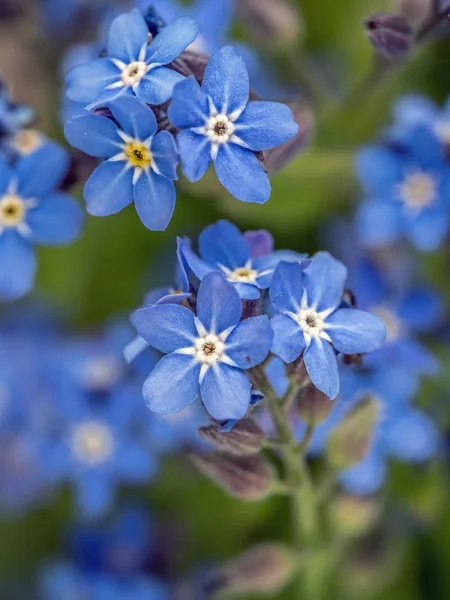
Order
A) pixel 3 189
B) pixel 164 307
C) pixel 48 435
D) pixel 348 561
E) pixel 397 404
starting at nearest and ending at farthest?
1. pixel 164 307
2. pixel 3 189
3. pixel 397 404
4. pixel 348 561
5. pixel 48 435

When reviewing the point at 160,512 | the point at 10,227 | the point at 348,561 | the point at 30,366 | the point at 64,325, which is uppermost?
the point at 64,325

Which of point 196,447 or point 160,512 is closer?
point 196,447

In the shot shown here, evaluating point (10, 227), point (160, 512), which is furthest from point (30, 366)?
point (10, 227)

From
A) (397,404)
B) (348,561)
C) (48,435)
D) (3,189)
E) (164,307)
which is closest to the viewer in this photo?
(164,307)

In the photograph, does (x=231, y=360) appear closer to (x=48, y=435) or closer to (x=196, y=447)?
(x=196, y=447)

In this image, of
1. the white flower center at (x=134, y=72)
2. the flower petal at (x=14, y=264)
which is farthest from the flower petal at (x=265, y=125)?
the flower petal at (x=14, y=264)

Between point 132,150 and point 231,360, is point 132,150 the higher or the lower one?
the higher one

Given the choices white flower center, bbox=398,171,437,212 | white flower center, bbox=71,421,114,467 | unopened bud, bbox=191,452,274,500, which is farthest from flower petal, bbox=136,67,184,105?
white flower center, bbox=71,421,114,467

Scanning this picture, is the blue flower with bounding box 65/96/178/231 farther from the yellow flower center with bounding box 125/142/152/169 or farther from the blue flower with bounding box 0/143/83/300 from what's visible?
the blue flower with bounding box 0/143/83/300
